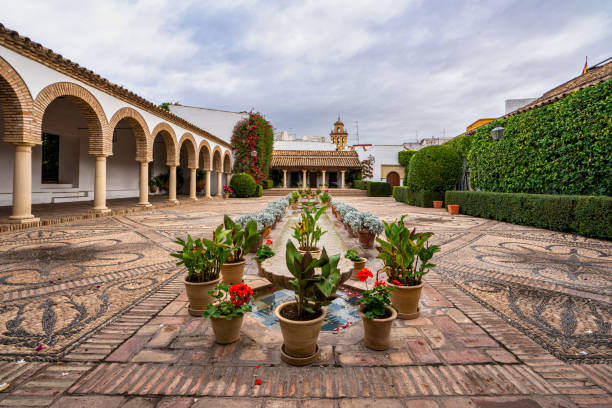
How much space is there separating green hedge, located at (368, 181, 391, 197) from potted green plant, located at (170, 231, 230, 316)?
933 inches

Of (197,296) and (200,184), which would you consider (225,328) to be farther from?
(200,184)

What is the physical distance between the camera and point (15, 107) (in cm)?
653

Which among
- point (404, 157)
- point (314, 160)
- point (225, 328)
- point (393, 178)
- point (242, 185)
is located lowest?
point (225, 328)

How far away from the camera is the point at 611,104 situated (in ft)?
22.4

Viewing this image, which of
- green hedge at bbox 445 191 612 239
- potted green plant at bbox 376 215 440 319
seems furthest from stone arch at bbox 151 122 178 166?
green hedge at bbox 445 191 612 239

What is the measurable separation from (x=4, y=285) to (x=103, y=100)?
24.8 feet

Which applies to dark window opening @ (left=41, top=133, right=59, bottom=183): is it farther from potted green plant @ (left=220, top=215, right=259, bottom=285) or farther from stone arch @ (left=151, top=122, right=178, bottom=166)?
potted green plant @ (left=220, top=215, right=259, bottom=285)

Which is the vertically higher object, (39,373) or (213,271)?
(213,271)

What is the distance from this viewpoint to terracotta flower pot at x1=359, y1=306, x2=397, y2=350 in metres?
2.14

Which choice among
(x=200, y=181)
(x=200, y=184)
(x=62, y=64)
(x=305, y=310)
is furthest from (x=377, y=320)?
(x=200, y=181)

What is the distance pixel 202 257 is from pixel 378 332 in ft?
5.59

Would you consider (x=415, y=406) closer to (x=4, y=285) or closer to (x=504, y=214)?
(x=4, y=285)

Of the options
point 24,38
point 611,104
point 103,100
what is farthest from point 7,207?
point 611,104

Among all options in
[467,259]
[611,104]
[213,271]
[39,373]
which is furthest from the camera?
[611,104]
